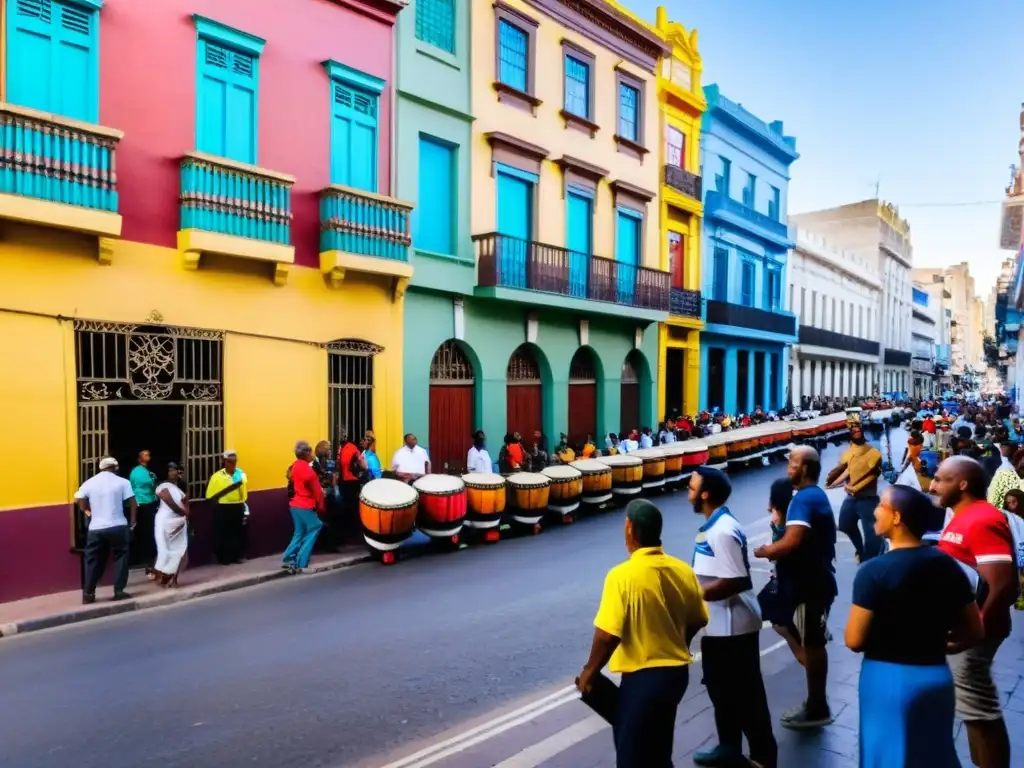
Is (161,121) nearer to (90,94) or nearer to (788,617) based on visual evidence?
(90,94)

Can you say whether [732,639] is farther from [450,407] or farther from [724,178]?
[724,178]

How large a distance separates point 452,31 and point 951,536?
14170mm

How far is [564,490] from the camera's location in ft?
45.0

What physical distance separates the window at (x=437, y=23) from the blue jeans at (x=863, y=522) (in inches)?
434

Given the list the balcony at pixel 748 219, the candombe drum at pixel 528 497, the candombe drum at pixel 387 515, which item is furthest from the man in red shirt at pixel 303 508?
the balcony at pixel 748 219

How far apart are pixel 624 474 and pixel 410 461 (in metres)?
4.51

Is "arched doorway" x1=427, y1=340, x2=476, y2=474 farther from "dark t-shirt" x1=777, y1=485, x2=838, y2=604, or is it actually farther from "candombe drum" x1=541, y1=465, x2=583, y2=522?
"dark t-shirt" x1=777, y1=485, x2=838, y2=604

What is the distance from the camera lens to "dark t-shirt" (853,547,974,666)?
11.2 feet

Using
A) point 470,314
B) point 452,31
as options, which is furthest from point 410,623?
point 452,31

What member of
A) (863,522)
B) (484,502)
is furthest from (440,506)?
(863,522)

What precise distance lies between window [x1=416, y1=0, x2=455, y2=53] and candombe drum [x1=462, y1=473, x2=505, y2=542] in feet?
27.2

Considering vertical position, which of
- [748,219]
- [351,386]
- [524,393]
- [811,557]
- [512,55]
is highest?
[512,55]

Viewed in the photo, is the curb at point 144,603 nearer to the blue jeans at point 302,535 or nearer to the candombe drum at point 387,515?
the blue jeans at point 302,535

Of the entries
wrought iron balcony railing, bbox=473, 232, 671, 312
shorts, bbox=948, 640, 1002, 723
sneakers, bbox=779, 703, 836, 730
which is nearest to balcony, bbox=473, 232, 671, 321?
wrought iron balcony railing, bbox=473, 232, 671, 312
